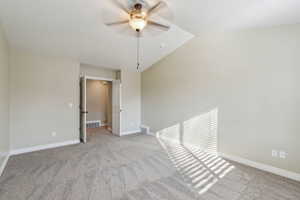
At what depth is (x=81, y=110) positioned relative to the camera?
461 cm

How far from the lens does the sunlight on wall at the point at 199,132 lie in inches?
147

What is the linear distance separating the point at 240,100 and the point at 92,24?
3.72 m

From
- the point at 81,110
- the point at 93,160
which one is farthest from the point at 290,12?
the point at 81,110

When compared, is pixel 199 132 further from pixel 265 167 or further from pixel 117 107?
pixel 117 107

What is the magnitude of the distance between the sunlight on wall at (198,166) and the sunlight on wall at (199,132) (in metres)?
0.19

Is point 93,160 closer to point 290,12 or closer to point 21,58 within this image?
point 21,58

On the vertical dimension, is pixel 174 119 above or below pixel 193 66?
below

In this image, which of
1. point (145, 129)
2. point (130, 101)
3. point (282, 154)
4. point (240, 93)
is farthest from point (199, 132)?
point (130, 101)

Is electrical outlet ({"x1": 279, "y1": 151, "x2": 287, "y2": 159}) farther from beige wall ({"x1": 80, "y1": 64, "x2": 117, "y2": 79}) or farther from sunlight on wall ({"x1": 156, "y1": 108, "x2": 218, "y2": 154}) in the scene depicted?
beige wall ({"x1": 80, "y1": 64, "x2": 117, "y2": 79})

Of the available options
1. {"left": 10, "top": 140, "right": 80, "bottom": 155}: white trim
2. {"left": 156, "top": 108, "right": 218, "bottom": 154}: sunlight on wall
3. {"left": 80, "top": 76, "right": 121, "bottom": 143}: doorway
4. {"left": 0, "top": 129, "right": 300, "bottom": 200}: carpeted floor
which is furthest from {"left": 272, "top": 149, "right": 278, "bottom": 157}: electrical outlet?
{"left": 80, "top": 76, "right": 121, "bottom": 143}: doorway

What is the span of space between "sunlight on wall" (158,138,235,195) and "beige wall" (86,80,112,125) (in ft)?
14.3

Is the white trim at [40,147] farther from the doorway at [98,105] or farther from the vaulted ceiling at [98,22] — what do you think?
the vaulted ceiling at [98,22]

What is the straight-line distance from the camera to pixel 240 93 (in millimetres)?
3232

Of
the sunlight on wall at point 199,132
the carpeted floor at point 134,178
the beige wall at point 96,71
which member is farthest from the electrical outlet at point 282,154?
the beige wall at point 96,71
